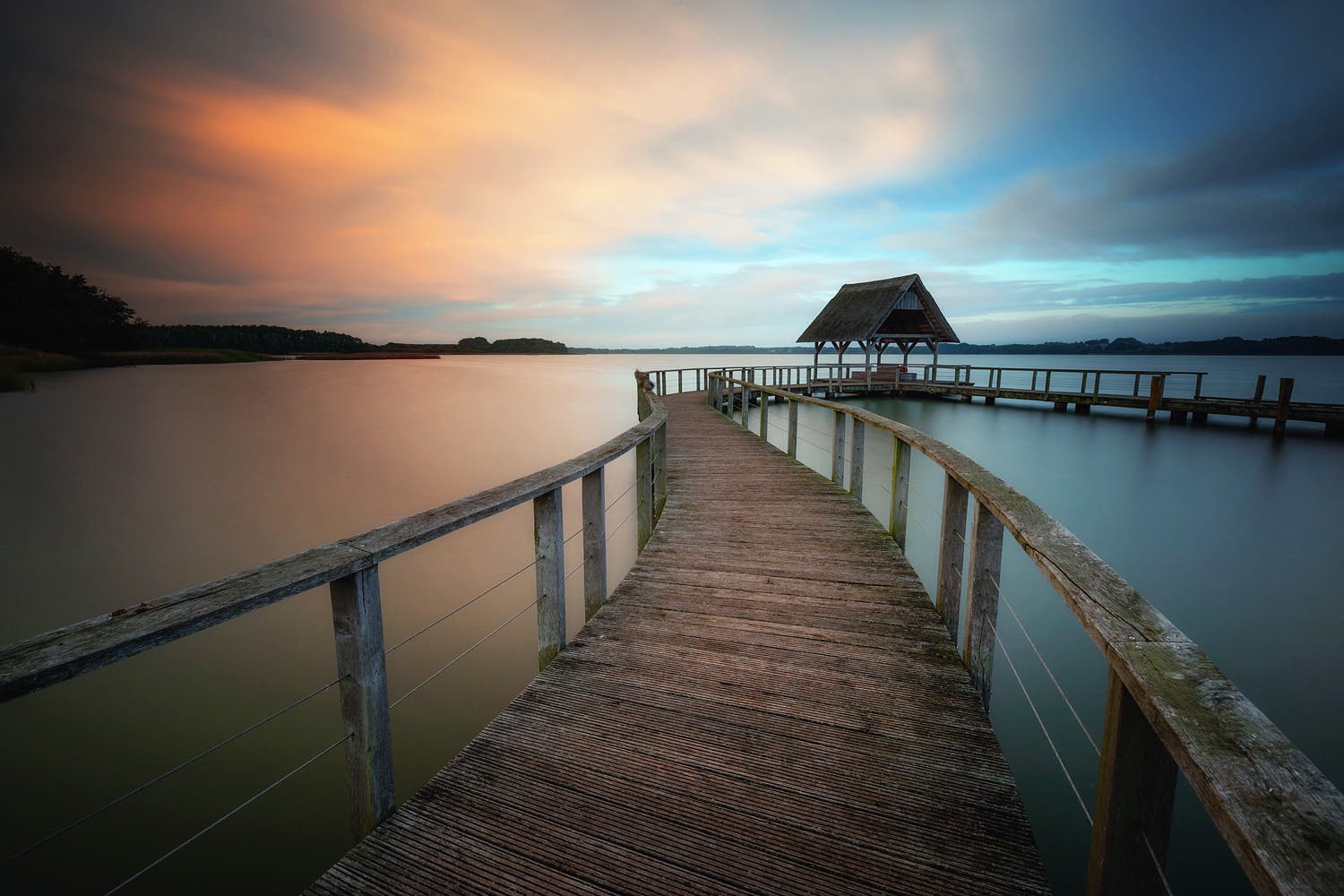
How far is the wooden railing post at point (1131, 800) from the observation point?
1096 millimetres

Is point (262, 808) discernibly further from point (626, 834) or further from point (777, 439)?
point (777, 439)

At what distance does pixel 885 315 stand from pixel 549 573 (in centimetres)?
2423

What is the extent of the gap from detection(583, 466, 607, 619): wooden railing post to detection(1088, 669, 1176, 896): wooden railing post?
2442mm

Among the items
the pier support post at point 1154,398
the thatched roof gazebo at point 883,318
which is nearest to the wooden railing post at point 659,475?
the thatched roof gazebo at point 883,318

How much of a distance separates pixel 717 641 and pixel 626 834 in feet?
4.30

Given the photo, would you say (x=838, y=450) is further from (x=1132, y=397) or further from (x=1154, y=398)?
(x=1132, y=397)

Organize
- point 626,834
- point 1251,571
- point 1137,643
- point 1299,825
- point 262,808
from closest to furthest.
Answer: point 1299,825 → point 1137,643 → point 626,834 → point 262,808 → point 1251,571

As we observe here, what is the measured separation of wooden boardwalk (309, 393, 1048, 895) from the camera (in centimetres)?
159

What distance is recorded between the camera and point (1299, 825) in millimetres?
692

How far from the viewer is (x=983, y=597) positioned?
2.44 metres

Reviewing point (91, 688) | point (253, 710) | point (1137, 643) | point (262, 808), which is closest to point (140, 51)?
point (91, 688)

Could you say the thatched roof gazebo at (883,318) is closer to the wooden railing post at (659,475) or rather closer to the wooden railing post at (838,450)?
the wooden railing post at (838,450)

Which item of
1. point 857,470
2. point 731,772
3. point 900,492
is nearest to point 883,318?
point 857,470

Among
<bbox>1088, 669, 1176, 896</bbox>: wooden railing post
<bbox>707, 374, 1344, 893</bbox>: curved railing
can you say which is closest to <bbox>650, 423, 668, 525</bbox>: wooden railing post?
<bbox>707, 374, 1344, 893</bbox>: curved railing
